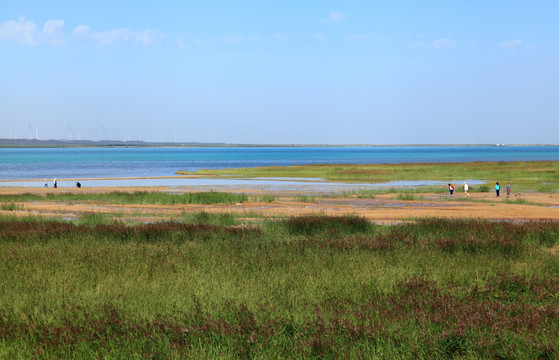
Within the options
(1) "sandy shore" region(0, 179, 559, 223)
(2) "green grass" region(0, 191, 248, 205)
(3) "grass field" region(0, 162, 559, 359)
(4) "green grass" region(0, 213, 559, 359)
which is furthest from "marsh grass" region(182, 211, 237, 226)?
(2) "green grass" region(0, 191, 248, 205)

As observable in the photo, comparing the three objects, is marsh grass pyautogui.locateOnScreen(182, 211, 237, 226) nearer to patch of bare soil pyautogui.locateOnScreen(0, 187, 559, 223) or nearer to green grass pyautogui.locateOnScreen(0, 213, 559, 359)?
patch of bare soil pyautogui.locateOnScreen(0, 187, 559, 223)

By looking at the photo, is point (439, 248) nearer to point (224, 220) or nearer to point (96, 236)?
point (96, 236)

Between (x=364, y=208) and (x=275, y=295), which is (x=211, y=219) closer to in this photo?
(x=364, y=208)

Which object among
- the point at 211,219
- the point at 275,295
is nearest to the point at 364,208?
the point at 211,219

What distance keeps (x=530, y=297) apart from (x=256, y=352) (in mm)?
4880

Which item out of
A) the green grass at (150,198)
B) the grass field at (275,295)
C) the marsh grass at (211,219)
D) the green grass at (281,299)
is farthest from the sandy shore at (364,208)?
the green grass at (281,299)

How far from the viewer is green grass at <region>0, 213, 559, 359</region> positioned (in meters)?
6.80

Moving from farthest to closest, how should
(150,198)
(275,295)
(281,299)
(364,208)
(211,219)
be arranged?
(150,198) < (364,208) < (211,219) < (275,295) < (281,299)

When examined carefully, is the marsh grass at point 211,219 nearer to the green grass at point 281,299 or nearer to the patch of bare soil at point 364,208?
the patch of bare soil at point 364,208

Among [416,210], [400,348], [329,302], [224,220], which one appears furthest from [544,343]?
[416,210]

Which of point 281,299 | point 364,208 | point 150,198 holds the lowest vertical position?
point 364,208

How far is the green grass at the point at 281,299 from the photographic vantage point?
22.3 ft

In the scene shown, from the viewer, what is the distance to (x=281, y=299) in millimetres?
8773

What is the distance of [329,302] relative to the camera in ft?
28.6
